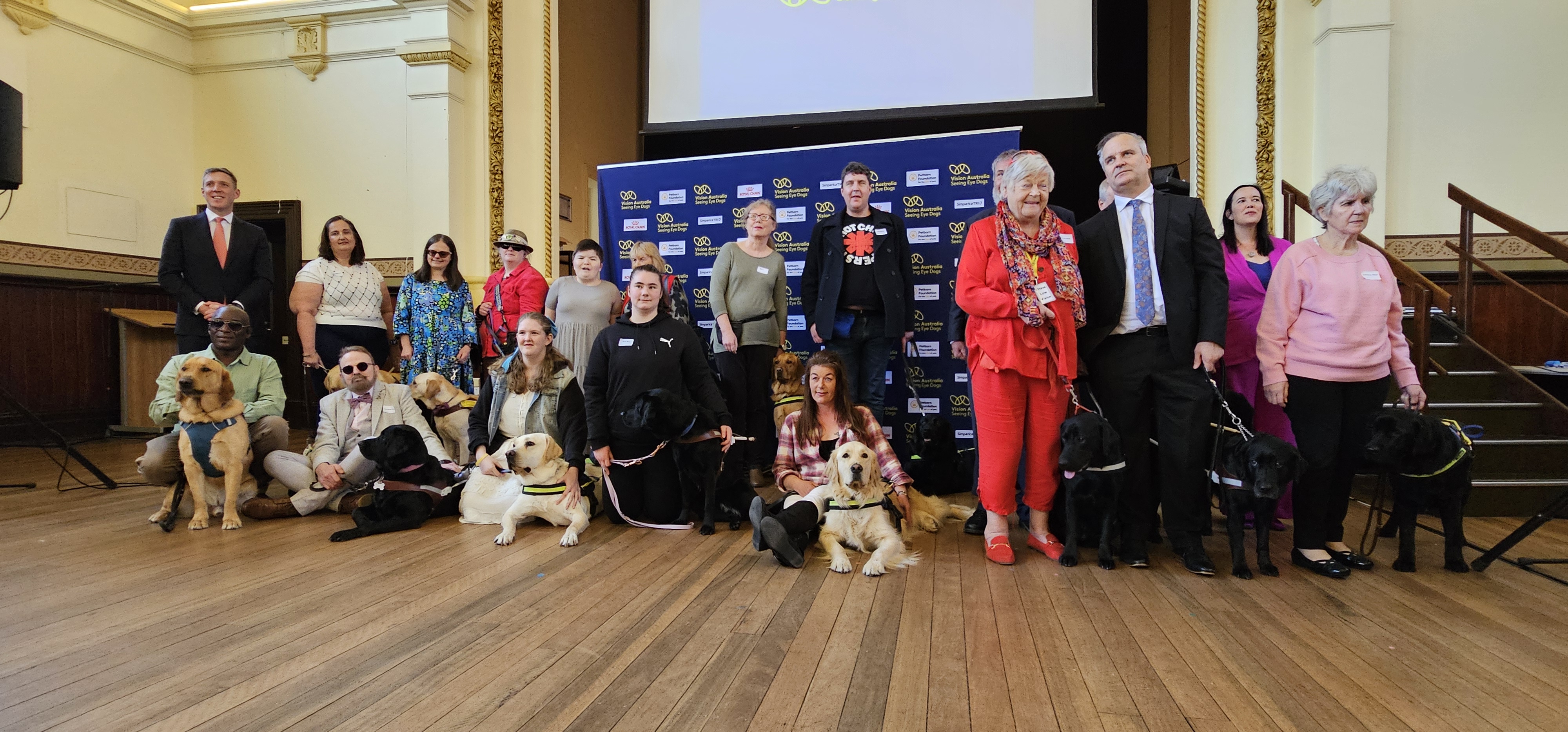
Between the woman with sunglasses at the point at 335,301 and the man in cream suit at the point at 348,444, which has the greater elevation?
the woman with sunglasses at the point at 335,301

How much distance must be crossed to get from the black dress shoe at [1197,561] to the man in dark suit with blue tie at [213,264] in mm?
4397

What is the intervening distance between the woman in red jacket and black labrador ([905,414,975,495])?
1068 mm

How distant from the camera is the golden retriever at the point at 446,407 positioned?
12.8 feet

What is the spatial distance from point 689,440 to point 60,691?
2009 millimetres

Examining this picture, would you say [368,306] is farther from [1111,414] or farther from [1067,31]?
[1067,31]

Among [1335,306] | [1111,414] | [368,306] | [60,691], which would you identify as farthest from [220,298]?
[1335,306]

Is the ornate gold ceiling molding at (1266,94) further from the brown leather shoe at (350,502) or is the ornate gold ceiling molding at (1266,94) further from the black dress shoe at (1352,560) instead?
the brown leather shoe at (350,502)

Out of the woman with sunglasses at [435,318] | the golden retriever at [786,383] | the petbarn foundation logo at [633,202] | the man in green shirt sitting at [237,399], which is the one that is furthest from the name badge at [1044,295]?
the petbarn foundation logo at [633,202]

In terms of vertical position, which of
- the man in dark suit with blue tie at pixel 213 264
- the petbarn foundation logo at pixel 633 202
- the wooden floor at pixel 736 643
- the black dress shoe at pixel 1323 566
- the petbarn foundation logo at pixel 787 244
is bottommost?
the wooden floor at pixel 736 643

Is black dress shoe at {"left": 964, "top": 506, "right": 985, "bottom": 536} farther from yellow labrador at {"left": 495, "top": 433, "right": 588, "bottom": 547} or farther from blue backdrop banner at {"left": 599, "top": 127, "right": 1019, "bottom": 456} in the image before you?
yellow labrador at {"left": 495, "top": 433, "right": 588, "bottom": 547}

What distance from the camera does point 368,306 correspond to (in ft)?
13.6

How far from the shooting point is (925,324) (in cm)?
520

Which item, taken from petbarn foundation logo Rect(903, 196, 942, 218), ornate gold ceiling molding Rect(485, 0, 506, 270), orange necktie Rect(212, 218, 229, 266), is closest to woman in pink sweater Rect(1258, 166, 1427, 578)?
petbarn foundation logo Rect(903, 196, 942, 218)

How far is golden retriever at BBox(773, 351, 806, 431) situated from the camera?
3938mm
